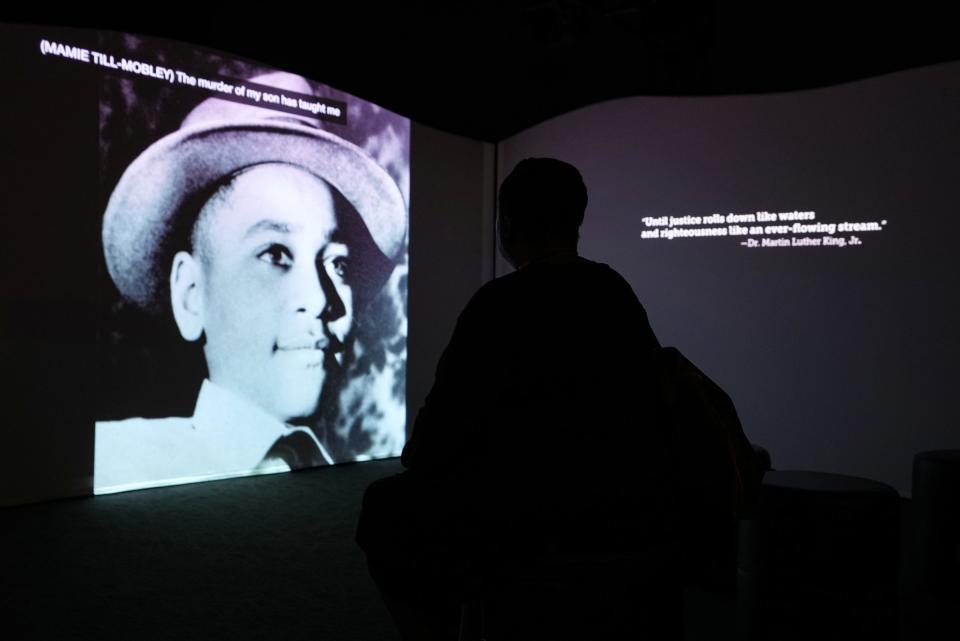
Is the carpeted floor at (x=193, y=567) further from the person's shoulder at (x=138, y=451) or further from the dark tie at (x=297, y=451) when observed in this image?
the dark tie at (x=297, y=451)

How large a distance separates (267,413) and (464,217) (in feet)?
8.08

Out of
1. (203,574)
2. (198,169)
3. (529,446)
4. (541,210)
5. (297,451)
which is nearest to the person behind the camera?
(529,446)

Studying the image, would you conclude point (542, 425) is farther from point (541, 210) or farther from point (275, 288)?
point (275, 288)

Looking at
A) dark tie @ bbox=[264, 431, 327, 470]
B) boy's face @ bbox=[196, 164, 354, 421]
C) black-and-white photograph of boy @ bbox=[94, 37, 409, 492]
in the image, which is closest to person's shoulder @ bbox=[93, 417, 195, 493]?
black-and-white photograph of boy @ bbox=[94, 37, 409, 492]

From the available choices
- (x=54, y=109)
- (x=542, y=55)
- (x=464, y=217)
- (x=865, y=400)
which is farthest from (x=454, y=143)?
(x=865, y=400)

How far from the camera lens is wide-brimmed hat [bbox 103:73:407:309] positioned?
4.79 metres

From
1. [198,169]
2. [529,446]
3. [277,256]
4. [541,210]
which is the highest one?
[198,169]

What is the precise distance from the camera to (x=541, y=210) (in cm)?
141

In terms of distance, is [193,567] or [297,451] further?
[297,451]

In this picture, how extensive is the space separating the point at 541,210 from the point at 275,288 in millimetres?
4248

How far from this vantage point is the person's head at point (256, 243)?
16.0ft

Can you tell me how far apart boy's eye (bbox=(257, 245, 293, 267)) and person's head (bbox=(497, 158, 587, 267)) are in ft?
13.7

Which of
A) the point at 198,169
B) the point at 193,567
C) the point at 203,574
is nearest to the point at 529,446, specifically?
the point at 203,574

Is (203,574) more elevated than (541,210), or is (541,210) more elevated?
(541,210)
